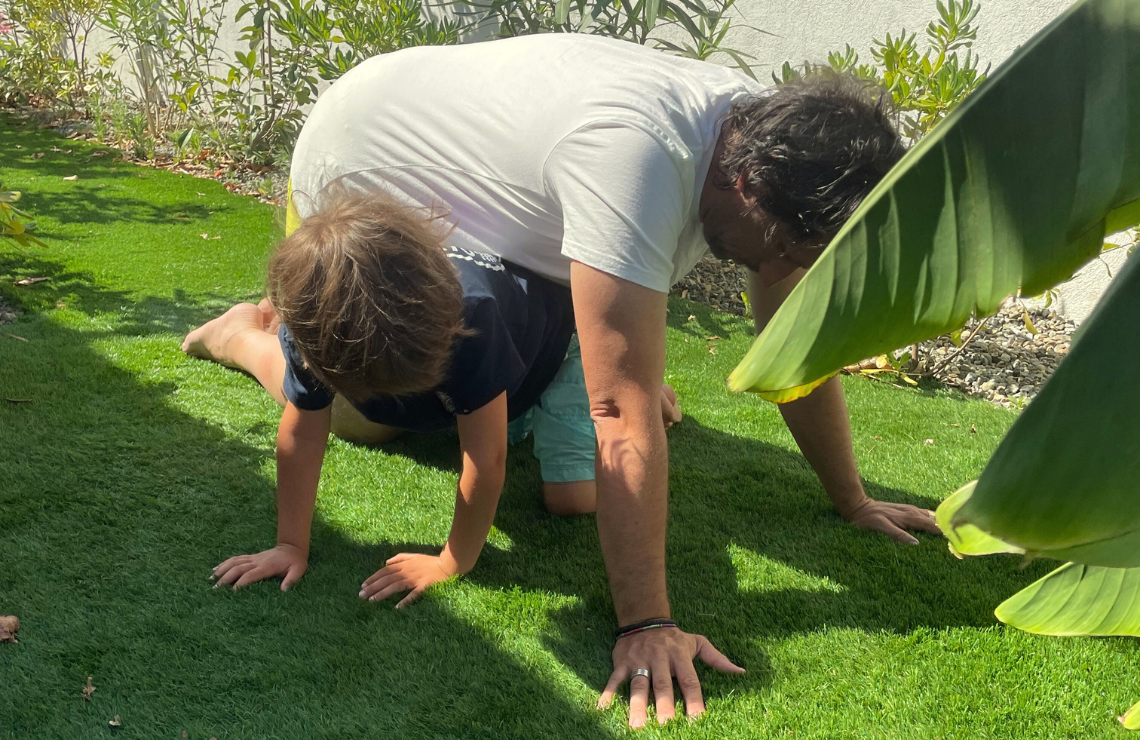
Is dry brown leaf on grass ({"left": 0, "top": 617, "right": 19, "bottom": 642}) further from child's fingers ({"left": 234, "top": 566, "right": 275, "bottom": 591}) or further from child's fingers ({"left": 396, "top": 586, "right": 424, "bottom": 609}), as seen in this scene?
child's fingers ({"left": 396, "top": 586, "right": 424, "bottom": 609})

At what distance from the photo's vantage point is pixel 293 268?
6.08 ft

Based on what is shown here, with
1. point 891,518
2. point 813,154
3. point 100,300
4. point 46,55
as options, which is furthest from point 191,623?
point 46,55

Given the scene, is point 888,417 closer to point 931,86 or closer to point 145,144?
point 931,86

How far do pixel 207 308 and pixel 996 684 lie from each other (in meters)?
3.82

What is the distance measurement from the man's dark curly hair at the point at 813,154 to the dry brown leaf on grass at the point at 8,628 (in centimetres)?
189

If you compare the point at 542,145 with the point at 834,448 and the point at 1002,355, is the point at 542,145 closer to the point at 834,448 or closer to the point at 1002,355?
the point at 834,448

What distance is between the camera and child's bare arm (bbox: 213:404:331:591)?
86.5 inches

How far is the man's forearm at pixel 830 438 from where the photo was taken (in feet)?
8.29

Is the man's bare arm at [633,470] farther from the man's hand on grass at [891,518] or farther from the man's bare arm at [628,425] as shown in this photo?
the man's hand on grass at [891,518]

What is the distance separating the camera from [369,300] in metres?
1.77

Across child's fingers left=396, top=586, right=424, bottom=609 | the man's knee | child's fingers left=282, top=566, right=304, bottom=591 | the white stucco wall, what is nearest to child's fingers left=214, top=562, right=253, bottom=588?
child's fingers left=282, top=566, right=304, bottom=591

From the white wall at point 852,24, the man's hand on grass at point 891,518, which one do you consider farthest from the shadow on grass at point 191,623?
the white wall at point 852,24

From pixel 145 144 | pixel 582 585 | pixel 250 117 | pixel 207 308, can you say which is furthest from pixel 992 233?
pixel 145 144

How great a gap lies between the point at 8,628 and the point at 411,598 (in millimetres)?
906
